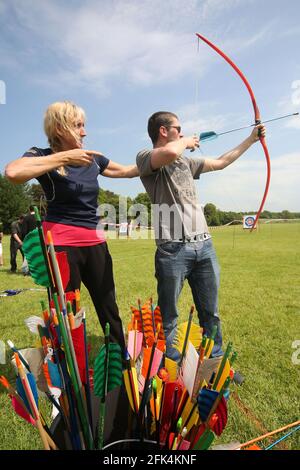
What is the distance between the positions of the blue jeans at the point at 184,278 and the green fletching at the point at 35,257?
1291mm

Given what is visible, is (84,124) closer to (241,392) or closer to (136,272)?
(241,392)

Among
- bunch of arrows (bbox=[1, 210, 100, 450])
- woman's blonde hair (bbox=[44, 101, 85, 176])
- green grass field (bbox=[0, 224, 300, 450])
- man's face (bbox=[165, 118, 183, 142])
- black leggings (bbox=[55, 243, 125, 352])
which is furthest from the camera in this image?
man's face (bbox=[165, 118, 183, 142])

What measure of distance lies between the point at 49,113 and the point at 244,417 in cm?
205

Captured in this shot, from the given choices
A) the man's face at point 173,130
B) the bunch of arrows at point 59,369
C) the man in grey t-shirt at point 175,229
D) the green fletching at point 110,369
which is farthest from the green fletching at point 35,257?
the man's face at point 173,130

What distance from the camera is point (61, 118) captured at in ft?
6.01

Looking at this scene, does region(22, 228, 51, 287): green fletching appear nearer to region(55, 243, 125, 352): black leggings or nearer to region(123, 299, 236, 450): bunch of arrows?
region(123, 299, 236, 450): bunch of arrows

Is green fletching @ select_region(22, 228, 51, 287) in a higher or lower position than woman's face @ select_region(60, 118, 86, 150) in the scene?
lower

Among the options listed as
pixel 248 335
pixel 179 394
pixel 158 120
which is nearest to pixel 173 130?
pixel 158 120

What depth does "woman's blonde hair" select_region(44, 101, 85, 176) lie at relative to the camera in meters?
1.84

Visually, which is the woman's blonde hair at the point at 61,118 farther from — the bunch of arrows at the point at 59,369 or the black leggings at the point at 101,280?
the bunch of arrows at the point at 59,369

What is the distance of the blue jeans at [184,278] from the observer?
2.20m

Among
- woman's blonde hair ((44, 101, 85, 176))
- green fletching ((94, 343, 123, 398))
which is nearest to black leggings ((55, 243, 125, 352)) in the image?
woman's blonde hair ((44, 101, 85, 176))

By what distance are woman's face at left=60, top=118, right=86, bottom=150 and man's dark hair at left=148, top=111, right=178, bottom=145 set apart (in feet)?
1.67

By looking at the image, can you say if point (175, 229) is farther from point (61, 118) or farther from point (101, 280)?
point (61, 118)
